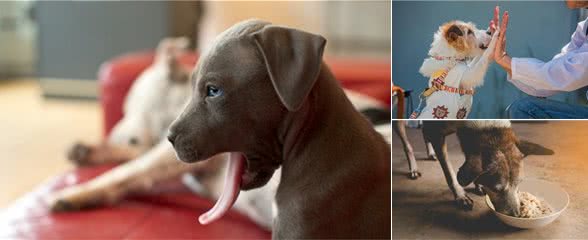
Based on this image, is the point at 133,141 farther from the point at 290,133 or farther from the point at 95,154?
the point at 290,133

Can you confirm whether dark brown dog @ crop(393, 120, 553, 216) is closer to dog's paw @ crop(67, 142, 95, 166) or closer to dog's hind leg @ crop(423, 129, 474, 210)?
dog's hind leg @ crop(423, 129, 474, 210)

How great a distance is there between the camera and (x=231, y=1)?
88.9 inches

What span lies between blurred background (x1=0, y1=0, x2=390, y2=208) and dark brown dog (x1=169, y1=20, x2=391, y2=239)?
1.99 metres

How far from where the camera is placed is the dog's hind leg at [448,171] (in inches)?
28.6

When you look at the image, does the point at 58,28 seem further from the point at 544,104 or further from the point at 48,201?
the point at 544,104

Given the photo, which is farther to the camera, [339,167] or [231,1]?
[231,1]

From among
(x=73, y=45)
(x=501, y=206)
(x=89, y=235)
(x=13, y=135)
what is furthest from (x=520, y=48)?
(x=73, y=45)

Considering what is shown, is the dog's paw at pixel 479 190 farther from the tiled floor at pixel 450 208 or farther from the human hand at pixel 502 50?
the human hand at pixel 502 50

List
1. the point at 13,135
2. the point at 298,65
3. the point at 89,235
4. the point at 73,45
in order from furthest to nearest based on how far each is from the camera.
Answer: the point at 73,45
the point at 13,135
the point at 89,235
the point at 298,65

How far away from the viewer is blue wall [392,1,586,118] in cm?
72

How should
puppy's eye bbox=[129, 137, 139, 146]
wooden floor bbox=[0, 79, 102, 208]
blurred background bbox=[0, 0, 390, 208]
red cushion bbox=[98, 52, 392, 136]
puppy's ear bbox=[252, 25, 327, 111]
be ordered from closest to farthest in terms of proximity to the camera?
puppy's ear bbox=[252, 25, 327, 111], puppy's eye bbox=[129, 137, 139, 146], red cushion bbox=[98, 52, 392, 136], wooden floor bbox=[0, 79, 102, 208], blurred background bbox=[0, 0, 390, 208]

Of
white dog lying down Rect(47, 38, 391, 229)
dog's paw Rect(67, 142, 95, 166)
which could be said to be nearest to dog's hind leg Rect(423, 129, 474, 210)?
white dog lying down Rect(47, 38, 391, 229)

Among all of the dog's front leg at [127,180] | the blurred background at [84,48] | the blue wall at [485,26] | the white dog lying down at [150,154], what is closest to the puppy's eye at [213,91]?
the blue wall at [485,26]

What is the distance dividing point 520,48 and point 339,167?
227 mm
